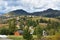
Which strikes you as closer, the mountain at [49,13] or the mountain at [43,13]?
the mountain at [43,13]

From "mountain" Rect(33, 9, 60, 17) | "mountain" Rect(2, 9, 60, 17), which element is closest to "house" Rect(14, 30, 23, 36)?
"mountain" Rect(2, 9, 60, 17)

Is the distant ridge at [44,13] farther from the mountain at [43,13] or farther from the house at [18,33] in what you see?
the house at [18,33]

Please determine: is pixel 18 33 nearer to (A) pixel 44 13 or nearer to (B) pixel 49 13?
(A) pixel 44 13

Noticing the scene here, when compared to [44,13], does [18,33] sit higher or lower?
lower

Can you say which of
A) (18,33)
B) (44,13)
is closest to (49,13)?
(44,13)

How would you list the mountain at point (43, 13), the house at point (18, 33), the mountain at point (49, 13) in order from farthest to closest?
the mountain at point (49, 13) < the mountain at point (43, 13) < the house at point (18, 33)

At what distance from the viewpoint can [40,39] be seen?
693 centimetres

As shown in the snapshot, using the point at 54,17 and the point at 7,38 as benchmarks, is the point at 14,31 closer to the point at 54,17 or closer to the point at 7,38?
the point at 7,38

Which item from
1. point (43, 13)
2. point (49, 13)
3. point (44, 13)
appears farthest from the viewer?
point (49, 13)

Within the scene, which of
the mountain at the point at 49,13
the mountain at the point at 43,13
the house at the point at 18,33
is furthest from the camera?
the mountain at the point at 49,13

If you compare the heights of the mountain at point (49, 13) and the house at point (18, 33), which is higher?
the mountain at point (49, 13)

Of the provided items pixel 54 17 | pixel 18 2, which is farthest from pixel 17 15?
pixel 54 17

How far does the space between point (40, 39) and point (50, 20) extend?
1072 mm

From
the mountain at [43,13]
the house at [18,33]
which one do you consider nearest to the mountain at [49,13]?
the mountain at [43,13]
